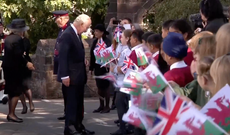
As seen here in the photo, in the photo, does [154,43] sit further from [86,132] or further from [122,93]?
[86,132]

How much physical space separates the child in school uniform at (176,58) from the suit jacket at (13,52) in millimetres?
5343

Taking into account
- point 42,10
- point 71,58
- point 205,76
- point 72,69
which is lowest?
point 72,69

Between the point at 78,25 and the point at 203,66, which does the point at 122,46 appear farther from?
the point at 203,66

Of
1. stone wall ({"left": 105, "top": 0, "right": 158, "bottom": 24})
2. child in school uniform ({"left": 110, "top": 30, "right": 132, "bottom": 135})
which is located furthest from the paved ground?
stone wall ({"left": 105, "top": 0, "right": 158, "bottom": 24})

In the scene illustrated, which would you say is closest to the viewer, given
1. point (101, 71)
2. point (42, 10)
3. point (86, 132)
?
point (86, 132)

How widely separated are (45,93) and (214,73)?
32.7 ft

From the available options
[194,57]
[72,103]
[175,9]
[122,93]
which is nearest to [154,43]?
[122,93]

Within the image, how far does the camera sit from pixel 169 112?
3227 mm

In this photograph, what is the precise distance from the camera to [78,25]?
8242 mm

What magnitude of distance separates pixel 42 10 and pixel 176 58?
48.8 ft

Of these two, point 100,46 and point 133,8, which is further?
point 133,8

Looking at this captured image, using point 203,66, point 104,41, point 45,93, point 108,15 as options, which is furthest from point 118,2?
point 203,66

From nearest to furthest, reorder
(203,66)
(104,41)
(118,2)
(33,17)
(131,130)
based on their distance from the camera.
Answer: (203,66)
(131,130)
(104,41)
(118,2)
(33,17)

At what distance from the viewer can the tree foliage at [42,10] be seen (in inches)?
717
